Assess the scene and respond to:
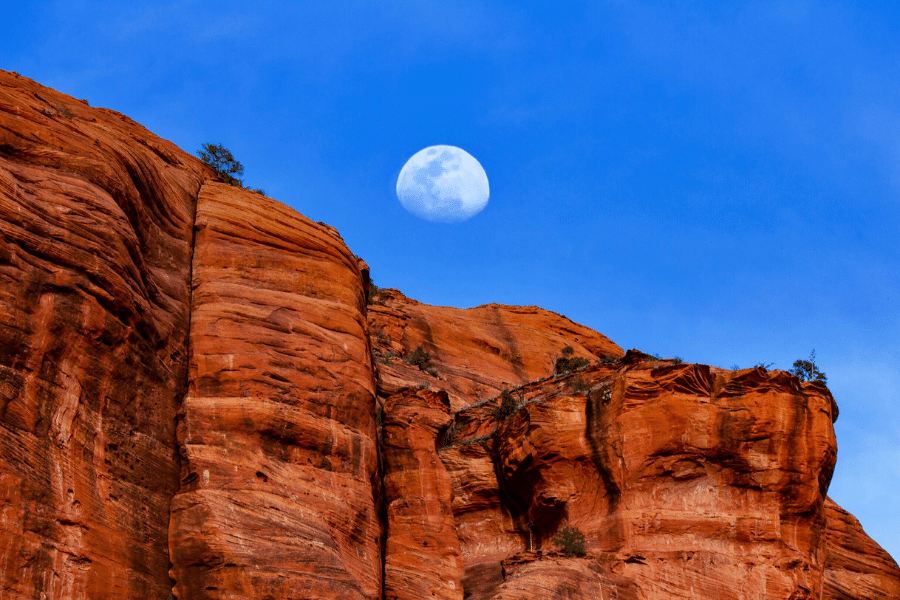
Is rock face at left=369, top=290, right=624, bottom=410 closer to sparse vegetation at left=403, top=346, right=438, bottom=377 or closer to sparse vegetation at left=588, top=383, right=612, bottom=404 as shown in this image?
sparse vegetation at left=403, top=346, right=438, bottom=377

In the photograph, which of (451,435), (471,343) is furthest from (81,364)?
(471,343)

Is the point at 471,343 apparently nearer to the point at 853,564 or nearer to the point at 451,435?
the point at 451,435

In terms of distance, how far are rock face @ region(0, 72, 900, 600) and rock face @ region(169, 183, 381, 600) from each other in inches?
2.3

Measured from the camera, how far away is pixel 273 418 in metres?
22.1

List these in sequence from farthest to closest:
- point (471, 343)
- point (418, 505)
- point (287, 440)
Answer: point (471, 343) < point (418, 505) < point (287, 440)

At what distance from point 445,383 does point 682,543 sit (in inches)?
576

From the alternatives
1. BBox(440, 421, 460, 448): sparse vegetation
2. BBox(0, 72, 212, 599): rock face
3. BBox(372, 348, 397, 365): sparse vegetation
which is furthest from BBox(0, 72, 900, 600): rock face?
BBox(372, 348, 397, 365): sparse vegetation

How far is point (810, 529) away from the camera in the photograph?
26.1m

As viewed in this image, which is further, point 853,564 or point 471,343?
point 471,343

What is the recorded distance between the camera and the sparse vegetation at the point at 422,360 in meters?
38.2

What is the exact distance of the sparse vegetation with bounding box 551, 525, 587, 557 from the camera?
2567 centimetres

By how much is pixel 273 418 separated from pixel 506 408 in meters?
11.4

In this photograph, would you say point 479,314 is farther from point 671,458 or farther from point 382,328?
point 671,458

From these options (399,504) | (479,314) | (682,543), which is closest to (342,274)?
(399,504)
